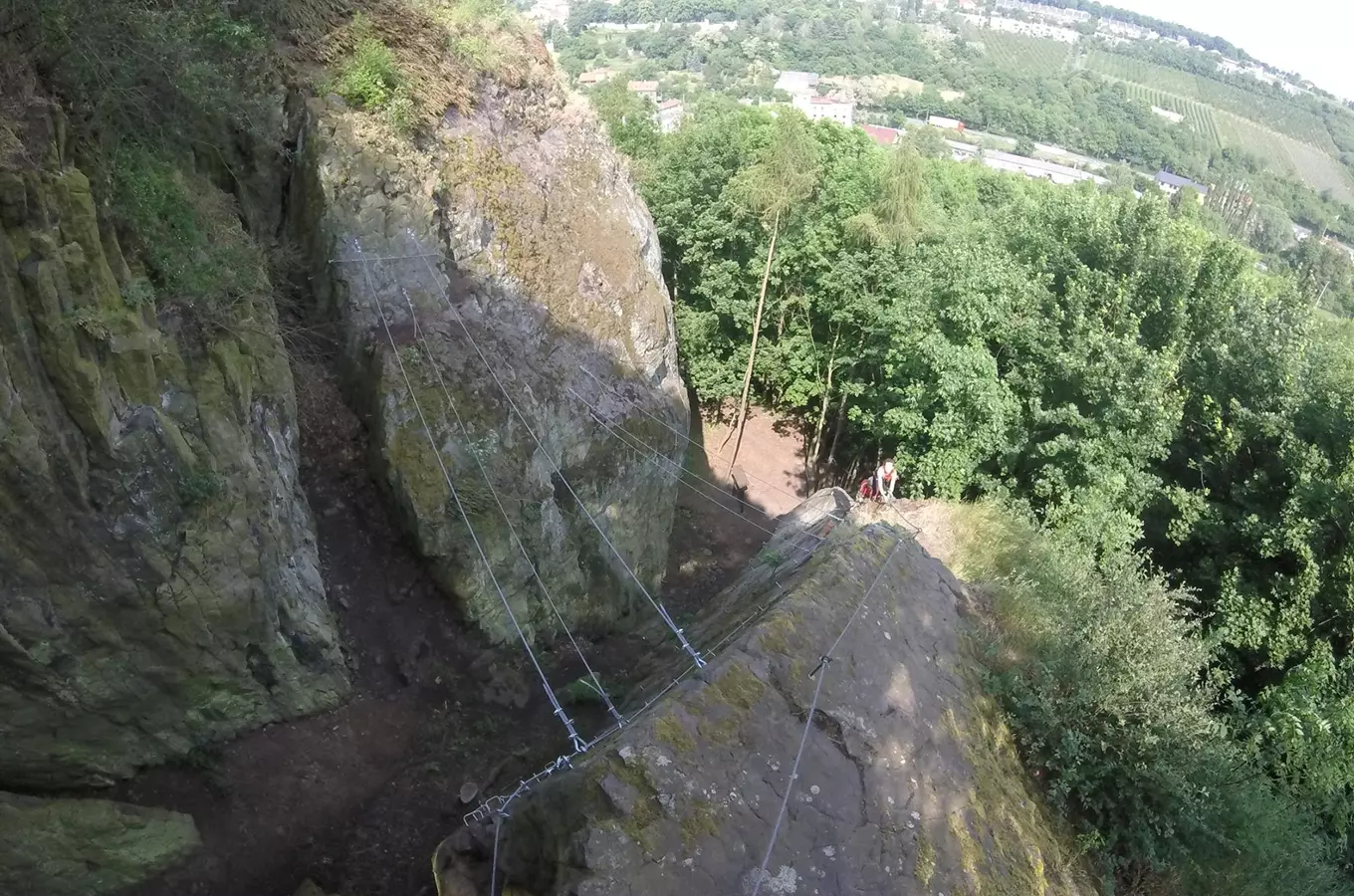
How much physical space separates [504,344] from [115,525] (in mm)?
6132

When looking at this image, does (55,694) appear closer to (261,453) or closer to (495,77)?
(261,453)

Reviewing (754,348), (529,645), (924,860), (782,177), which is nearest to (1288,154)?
(754,348)

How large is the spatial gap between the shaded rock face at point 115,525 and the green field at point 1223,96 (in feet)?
604

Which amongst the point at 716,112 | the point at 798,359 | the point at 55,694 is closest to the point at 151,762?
the point at 55,694

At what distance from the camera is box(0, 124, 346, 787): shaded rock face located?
19.8 feet

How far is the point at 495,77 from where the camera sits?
13891 mm

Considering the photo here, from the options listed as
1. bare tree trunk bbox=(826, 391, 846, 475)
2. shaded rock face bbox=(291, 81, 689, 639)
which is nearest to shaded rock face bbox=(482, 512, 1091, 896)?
shaded rock face bbox=(291, 81, 689, 639)

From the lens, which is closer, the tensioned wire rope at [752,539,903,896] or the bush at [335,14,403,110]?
the tensioned wire rope at [752,539,903,896]

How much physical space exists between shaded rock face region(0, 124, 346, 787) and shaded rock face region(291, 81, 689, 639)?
2.36 metres

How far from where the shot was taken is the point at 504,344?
11.9 metres

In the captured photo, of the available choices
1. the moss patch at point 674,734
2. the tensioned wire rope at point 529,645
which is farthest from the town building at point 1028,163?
the moss patch at point 674,734

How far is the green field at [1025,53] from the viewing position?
166 metres

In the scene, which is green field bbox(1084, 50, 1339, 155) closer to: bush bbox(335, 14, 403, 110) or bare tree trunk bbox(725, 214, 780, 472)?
bare tree trunk bbox(725, 214, 780, 472)

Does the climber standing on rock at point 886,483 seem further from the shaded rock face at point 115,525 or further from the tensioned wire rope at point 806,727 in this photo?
the shaded rock face at point 115,525
